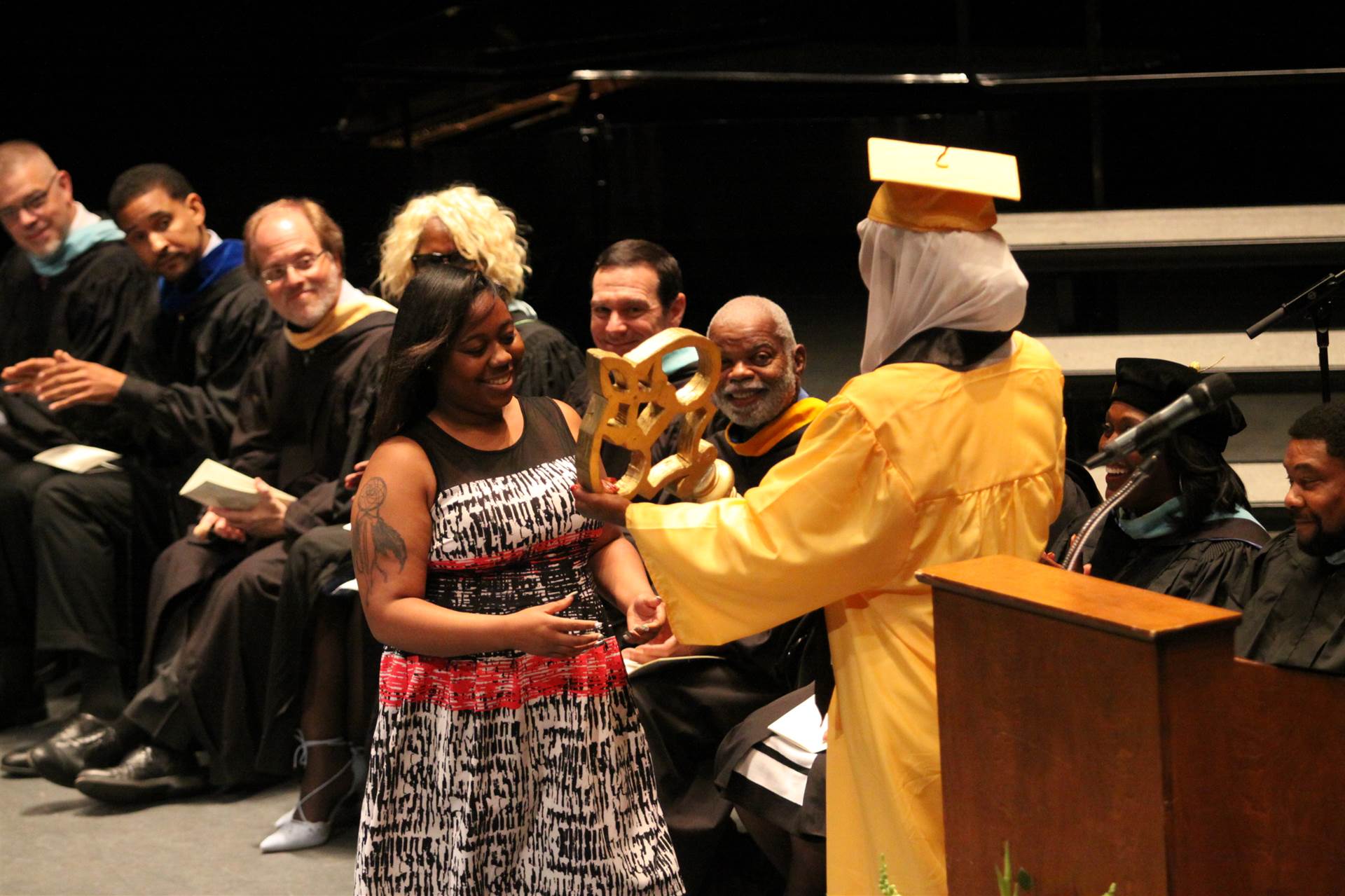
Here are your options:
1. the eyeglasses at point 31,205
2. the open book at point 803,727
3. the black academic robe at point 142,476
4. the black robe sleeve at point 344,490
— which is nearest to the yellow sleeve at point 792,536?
the open book at point 803,727

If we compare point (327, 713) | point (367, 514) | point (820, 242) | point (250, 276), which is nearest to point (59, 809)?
point (327, 713)

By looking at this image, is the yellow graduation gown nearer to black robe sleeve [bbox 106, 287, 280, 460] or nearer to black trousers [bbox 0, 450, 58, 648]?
black robe sleeve [bbox 106, 287, 280, 460]

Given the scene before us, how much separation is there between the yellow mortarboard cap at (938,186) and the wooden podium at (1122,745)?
25.1 inches

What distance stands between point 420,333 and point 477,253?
1.96 meters

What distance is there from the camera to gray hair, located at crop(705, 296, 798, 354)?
3916 millimetres

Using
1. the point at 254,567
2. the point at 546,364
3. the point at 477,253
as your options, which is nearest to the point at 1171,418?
the point at 546,364

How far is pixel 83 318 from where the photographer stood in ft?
18.4

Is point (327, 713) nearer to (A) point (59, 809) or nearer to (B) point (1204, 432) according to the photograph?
(A) point (59, 809)

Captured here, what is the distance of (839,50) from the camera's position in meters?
8.45

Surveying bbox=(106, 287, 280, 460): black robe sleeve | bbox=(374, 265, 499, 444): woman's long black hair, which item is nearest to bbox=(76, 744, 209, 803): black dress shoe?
bbox=(106, 287, 280, 460): black robe sleeve

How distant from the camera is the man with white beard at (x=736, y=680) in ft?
11.4

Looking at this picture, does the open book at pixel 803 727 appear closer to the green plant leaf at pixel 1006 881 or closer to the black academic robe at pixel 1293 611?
the black academic robe at pixel 1293 611

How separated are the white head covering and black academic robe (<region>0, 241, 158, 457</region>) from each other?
12.1 feet

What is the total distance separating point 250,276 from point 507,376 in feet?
9.04
